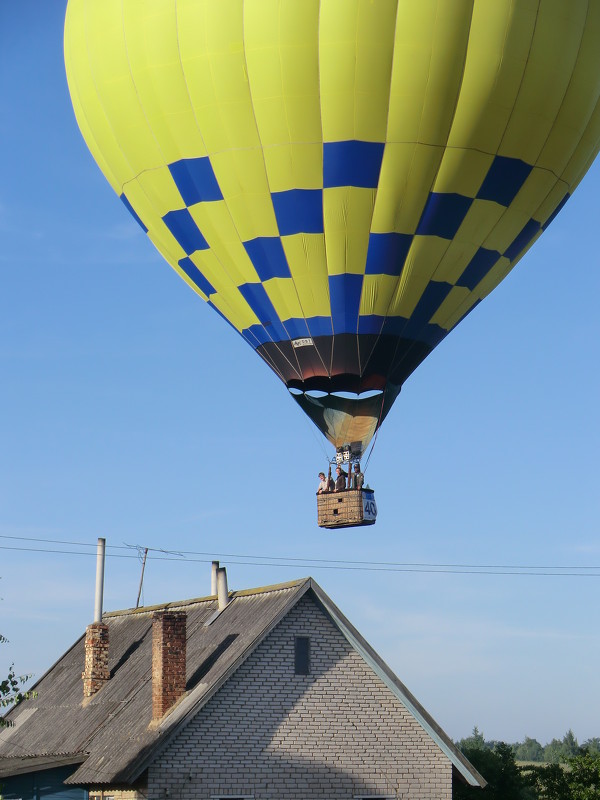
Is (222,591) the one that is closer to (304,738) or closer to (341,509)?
(304,738)

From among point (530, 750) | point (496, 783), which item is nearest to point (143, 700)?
point (496, 783)

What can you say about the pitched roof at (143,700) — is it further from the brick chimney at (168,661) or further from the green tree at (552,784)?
the green tree at (552,784)

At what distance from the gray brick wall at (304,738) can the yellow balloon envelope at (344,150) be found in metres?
5.20

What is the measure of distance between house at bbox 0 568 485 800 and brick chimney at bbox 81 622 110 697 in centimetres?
277

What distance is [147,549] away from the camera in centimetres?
4678

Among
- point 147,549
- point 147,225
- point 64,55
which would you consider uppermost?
point 64,55

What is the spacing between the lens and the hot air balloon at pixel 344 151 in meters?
26.0

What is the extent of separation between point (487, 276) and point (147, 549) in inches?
818

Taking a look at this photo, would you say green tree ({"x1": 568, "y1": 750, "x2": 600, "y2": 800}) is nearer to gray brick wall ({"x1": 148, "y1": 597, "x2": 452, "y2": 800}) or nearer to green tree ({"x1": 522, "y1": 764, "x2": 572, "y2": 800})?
green tree ({"x1": 522, "y1": 764, "x2": 572, "y2": 800})

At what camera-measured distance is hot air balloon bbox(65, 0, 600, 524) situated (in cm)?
2605

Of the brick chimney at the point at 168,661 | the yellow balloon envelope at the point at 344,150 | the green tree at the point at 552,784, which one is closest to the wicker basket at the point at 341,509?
the yellow balloon envelope at the point at 344,150

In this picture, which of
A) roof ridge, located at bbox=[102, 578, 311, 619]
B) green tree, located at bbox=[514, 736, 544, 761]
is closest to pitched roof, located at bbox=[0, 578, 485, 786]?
roof ridge, located at bbox=[102, 578, 311, 619]

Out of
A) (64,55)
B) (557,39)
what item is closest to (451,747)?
(557,39)

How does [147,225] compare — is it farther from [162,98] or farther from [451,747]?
[451,747]
